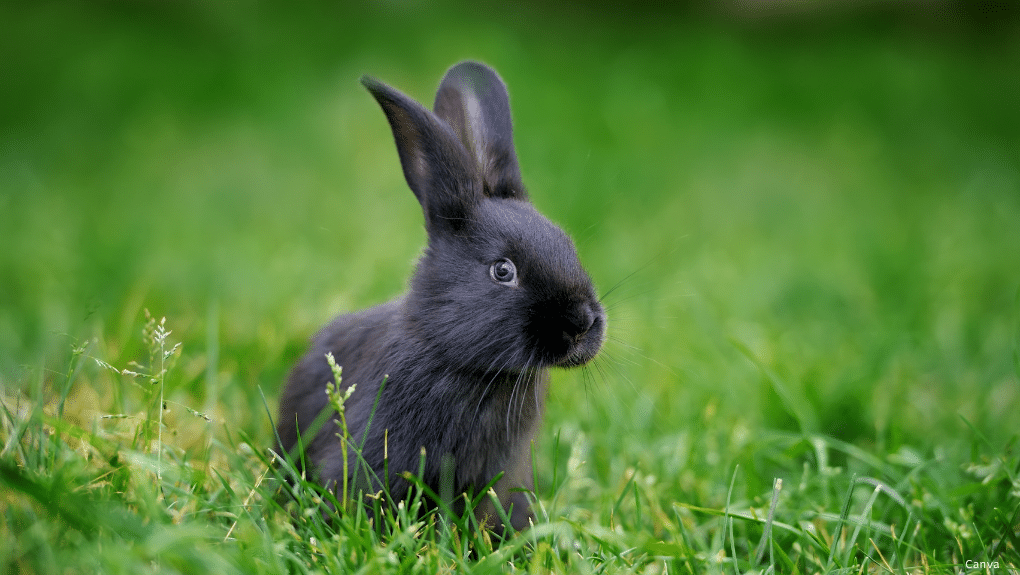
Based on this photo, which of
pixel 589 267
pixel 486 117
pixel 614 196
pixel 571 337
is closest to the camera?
pixel 571 337

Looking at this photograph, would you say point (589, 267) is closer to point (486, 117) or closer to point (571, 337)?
point (486, 117)

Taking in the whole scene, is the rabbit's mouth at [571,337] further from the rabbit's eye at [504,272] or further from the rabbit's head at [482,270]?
the rabbit's eye at [504,272]

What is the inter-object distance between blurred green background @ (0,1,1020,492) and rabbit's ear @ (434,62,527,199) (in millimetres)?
478

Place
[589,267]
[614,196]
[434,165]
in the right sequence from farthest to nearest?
[614,196], [589,267], [434,165]

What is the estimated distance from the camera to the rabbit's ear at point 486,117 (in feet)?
10.3

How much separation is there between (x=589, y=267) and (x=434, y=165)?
2.48 m

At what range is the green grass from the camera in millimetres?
2479

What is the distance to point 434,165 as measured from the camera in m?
2.88

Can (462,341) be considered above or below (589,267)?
above
